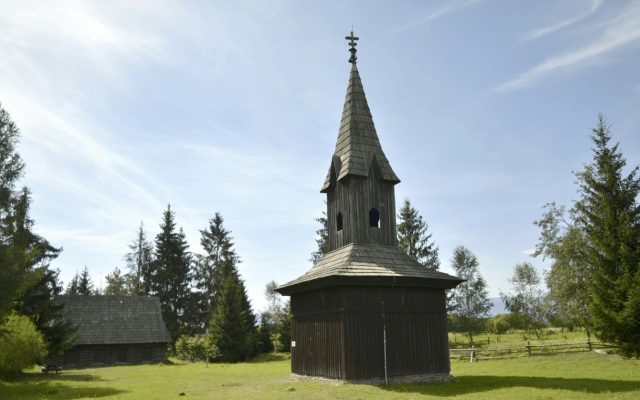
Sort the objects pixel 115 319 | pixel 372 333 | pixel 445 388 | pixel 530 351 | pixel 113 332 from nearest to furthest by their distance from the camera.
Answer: pixel 445 388, pixel 372 333, pixel 530 351, pixel 113 332, pixel 115 319

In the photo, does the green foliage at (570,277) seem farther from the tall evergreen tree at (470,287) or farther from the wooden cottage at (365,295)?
the tall evergreen tree at (470,287)

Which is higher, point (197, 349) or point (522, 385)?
point (522, 385)

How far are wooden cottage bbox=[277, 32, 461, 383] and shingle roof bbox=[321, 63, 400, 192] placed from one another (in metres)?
0.06

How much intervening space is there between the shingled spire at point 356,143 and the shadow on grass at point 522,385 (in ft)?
30.5

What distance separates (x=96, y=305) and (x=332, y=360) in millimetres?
33274

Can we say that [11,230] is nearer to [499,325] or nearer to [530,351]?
[530,351]

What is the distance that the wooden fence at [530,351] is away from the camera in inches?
1192

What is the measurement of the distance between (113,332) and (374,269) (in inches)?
1266

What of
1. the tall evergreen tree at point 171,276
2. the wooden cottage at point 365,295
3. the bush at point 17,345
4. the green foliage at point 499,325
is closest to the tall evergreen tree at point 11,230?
the bush at point 17,345

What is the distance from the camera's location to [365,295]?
65.7ft

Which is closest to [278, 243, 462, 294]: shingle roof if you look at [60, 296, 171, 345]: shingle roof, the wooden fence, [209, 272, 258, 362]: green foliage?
the wooden fence

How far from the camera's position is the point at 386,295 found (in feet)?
67.1

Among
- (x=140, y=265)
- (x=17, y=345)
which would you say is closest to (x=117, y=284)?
(x=140, y=265)

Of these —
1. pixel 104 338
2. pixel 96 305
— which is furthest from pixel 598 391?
pixel 96 305
